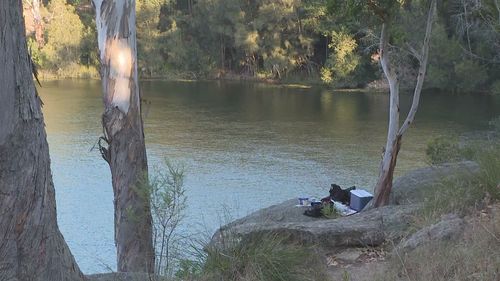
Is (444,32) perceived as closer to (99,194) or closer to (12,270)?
(99,194)

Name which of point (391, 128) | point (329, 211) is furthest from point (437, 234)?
point (329, 211)

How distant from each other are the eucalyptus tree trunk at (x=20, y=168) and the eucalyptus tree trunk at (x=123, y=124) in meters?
3.11

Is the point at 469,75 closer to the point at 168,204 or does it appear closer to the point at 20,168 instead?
the point at 168,204

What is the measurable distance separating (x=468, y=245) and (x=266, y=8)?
120 ft

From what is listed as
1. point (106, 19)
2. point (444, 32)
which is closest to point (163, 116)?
point (444, 32)

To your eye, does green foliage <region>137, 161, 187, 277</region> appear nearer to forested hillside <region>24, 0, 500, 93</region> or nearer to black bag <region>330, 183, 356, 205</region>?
black bag <region>330, 183, 356, 205</region>

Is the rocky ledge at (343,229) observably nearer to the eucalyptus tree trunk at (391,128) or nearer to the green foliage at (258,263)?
the green foliage at (258,263)

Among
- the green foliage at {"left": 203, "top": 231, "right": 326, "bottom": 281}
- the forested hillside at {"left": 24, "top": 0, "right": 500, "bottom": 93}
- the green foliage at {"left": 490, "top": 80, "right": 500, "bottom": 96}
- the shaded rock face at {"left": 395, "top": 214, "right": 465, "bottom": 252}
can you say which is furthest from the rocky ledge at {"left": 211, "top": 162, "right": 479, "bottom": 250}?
the forested hillside at {"left": 24, "top": 0, "right": 500, "bottom": 93}

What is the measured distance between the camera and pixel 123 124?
594cm

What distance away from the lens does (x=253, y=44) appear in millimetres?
40500

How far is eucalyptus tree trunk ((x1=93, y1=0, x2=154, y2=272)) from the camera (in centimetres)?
583

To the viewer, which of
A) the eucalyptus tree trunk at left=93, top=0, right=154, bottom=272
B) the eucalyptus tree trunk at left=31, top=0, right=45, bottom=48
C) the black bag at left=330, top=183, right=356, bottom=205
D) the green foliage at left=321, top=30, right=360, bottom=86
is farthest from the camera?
the eucalyptus tree trunk at left=31, top=0, right=45, bottom=48

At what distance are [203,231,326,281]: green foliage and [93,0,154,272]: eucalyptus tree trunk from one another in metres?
2.28

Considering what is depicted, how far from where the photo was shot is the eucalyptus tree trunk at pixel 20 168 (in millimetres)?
2504
